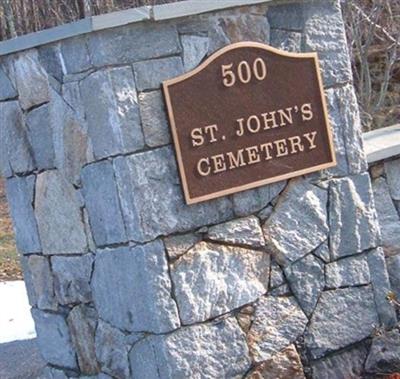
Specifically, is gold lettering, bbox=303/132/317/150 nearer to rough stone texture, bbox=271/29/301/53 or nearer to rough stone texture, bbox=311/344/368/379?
rough stone texture, bbox=271/29/301/53

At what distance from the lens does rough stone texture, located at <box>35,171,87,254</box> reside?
462cm

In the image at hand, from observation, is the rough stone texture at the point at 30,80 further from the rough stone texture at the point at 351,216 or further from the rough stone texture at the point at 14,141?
the rough stone texture at the point at 351,216

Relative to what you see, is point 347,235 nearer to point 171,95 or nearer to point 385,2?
point 171,95

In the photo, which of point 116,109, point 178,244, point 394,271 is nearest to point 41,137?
point 116,109

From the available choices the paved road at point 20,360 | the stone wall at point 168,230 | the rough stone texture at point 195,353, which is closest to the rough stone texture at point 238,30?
the stone wall at point 168,230

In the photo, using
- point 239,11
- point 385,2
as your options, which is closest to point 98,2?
point 385,2

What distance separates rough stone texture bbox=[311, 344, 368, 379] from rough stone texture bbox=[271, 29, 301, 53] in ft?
4.66

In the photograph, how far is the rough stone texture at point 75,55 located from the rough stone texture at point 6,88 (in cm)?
49

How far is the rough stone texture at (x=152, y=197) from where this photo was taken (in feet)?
14.0

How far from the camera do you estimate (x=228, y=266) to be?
14.8 feet

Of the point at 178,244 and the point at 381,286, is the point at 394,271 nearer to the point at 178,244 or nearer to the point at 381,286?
the point at 381,286

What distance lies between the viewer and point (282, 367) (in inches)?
184

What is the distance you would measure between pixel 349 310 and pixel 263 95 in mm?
1100

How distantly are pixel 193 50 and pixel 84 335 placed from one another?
4.59 ft
